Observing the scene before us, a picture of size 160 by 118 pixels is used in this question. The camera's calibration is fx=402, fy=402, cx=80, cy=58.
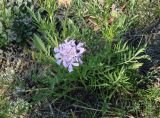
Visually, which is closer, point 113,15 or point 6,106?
point 6,106

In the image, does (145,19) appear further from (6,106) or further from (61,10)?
(6,106)

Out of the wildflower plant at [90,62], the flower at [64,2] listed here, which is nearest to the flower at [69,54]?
the wildflower plant at [90,62]

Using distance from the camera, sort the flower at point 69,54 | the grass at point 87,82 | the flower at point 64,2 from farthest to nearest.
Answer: the flower at point 64,2, the grass at point 87,82, the flower at point 69,54

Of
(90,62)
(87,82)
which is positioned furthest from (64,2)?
(90,62)

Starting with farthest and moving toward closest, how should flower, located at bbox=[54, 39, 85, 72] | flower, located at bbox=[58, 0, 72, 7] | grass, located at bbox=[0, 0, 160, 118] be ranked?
flower, located at bbox=[58, 0, 72, 7]
grass, located at bbox=[0, 0, 160, 118]
flower, located at bbox=[54, 39, 85, 72]

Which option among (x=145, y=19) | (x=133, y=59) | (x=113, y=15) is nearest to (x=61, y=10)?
(x=113, y=15)

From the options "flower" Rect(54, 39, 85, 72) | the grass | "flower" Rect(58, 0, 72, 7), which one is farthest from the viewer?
"flower" Rect(58, 0, 72, 7)

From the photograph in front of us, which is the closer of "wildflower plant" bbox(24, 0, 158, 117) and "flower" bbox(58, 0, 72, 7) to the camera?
"wildflower plant" bbox(24, 0, 158, 117)

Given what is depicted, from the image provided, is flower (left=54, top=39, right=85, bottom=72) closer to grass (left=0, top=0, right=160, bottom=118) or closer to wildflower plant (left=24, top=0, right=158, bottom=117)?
wildflower plant (left=24, top=0, right=158, bottom=117)

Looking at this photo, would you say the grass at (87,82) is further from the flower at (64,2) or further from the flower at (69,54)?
the flower at (64,2)

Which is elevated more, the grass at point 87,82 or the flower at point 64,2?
the flower at point 64,2

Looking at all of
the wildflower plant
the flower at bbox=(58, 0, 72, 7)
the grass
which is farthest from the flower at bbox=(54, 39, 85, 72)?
the flower at bbox=(58, 0, 72, 7)
